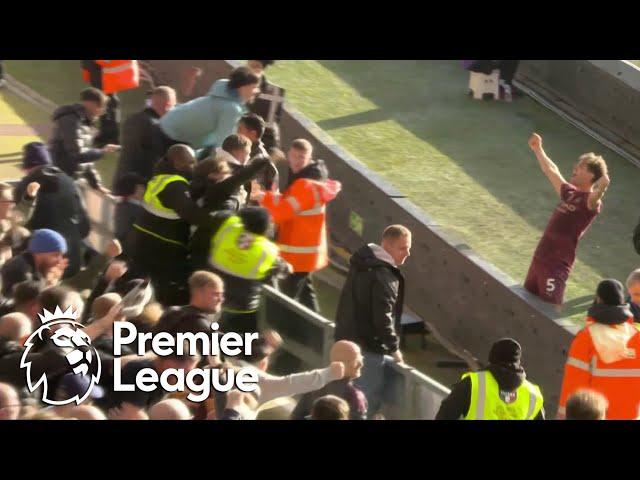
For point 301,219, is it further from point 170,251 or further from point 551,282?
point 551,282

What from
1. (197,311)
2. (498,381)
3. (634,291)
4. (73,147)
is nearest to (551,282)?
(634,291)

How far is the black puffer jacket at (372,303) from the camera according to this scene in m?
11.9

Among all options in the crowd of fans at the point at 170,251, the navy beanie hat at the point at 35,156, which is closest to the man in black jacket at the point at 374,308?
the crowd of fans at the point at 170,251

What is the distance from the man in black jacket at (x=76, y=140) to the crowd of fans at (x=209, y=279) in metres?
0.01

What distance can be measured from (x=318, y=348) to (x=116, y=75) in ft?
21.5

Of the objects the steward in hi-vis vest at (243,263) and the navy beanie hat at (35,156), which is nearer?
the steward in hi-vis vest at (243,263)

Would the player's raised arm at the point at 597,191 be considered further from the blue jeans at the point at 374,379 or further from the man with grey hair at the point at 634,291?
the blue jeans at the point at 374,379

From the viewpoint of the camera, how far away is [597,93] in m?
19.0

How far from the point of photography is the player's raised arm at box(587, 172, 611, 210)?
13547 millimetres

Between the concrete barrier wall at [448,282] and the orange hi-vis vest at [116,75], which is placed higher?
the orange hi-vis vest at [116,75]

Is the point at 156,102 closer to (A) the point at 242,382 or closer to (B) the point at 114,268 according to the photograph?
(B) the point at 114,268

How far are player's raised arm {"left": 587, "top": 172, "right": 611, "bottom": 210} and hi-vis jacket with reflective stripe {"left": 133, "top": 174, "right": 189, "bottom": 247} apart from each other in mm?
3542

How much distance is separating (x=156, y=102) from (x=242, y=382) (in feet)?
16.8

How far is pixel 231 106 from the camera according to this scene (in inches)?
584
